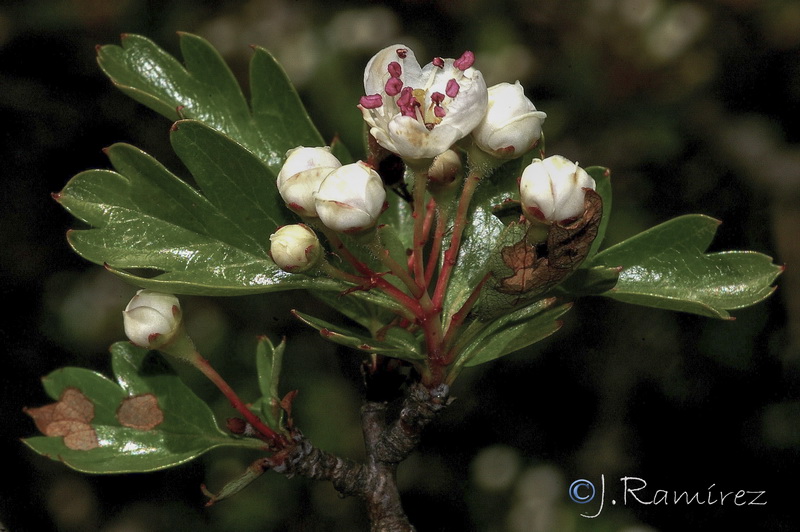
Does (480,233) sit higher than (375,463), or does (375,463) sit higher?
(480,233)

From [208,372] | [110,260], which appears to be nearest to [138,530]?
[208,372]

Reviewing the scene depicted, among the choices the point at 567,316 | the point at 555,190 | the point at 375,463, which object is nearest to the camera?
the point at 555,190

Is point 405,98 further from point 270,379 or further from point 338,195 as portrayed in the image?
point 270,379

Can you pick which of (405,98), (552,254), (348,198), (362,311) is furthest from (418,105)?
(362,311)

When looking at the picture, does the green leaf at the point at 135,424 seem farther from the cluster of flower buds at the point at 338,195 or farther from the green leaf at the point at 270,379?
the cluster of flower buds at the point at 338,195

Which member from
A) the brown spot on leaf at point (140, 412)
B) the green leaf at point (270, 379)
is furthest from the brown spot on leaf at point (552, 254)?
the brown spot on leaf at point (140, 412)

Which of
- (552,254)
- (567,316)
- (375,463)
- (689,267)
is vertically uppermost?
(552,254)
